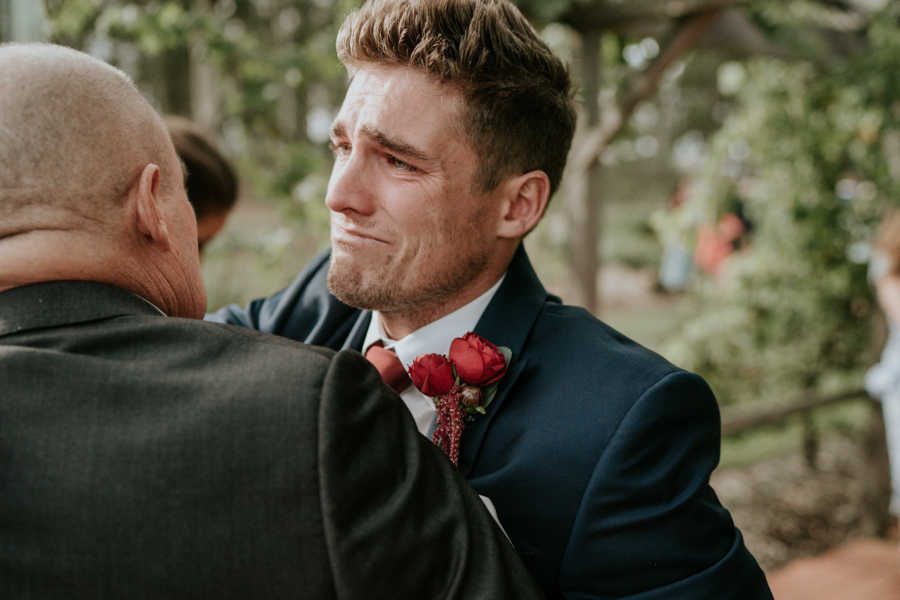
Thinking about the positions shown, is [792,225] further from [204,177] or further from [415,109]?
[415,109]

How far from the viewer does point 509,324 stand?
69.8 inches

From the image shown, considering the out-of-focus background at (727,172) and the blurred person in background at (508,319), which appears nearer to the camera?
the blurred person in background at (508,319)

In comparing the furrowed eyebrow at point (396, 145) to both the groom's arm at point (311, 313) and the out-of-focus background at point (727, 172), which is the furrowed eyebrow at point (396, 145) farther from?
the out-of-focus background at point (727, 172)

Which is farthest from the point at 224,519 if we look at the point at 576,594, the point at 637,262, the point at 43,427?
the point at 637,262

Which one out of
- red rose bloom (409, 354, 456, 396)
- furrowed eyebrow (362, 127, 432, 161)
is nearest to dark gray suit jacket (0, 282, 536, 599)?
red rose bloom (409, 354, 456, 396)

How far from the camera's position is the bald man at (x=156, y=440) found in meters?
1.04

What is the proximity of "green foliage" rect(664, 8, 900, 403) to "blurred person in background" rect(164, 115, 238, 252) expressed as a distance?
335 centimetres

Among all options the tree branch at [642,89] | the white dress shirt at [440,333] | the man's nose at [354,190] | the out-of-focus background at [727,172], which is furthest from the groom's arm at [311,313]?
the tree branch at [642,89]

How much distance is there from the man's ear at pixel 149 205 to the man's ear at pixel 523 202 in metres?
0.80

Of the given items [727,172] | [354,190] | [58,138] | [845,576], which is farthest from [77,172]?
[727,172]

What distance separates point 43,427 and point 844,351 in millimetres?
5732

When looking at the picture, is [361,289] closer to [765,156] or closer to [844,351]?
[765,156]

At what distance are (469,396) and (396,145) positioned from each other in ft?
1.78

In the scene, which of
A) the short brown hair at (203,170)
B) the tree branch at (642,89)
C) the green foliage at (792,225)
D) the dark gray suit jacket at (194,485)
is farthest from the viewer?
the green foliage at (792,225)
